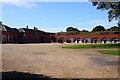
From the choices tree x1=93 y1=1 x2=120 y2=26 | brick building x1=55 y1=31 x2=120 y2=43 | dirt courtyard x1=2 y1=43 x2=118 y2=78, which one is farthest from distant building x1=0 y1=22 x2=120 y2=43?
dirt courtyard x1=2 y1=43 x2=118 y2=78

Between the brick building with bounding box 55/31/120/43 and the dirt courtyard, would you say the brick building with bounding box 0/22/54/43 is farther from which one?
the dirt courtyard

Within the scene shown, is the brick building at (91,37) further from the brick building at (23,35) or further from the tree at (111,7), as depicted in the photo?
the tree at (111,7)

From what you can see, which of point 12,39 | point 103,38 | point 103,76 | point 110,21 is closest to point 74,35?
point 103,38

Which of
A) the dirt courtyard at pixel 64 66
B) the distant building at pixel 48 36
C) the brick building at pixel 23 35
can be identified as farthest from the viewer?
the distant building at pixel 48 36

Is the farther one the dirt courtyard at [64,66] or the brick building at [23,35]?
the brick building at [23,35]

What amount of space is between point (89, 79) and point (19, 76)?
2.94m

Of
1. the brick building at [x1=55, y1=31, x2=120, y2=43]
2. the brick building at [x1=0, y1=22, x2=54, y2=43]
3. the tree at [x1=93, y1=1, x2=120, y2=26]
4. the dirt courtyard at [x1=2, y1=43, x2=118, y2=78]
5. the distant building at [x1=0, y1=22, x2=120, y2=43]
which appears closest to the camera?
the dirt courtyard at [x1=2, y1=43, x2=118, y2=78]

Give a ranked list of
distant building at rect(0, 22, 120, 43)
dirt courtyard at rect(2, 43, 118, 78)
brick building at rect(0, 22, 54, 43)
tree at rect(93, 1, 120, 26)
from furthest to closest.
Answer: distant building at rect(0, 22, 120, 43), brick building at rect(0, 22, 54, 43), tree at rect(93, 1, 120, 26), dirt courtyard at rect(2, 43, 118, 78)

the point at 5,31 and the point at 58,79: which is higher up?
Answer: the point at 5,31

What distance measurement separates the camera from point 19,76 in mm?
11641

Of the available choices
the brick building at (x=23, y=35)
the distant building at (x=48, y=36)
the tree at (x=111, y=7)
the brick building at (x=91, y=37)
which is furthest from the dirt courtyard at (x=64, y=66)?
the brick building at (x=91, y=37)

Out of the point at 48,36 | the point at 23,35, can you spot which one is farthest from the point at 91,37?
the point at 23,35

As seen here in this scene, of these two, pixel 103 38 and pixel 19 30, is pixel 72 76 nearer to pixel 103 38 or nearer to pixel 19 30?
pixel 19 30

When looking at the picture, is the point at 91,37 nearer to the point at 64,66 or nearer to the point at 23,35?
the point at 23,35
